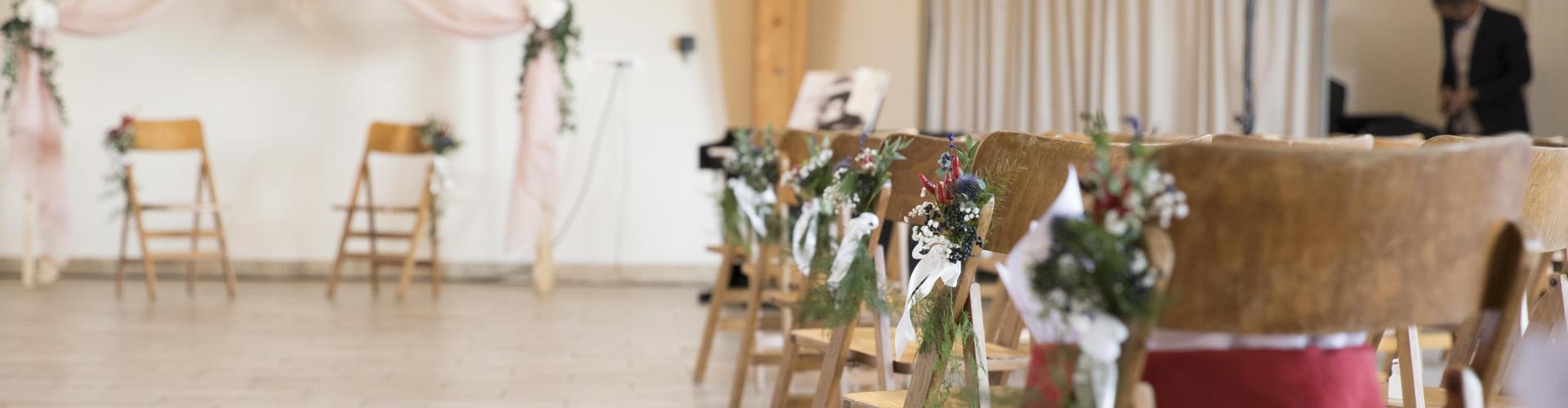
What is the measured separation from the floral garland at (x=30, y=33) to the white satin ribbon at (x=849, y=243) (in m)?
4.82

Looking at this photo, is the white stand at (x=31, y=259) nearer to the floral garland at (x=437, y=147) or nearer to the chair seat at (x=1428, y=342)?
the floral garland at (x=437, y=147)

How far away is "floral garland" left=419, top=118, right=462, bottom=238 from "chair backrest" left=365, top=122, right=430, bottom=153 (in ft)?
0.11

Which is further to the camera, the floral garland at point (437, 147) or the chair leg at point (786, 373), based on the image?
the floral garland at point (437, 147)

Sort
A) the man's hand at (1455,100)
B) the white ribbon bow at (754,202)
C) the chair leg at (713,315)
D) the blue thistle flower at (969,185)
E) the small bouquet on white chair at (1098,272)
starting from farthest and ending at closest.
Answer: the man's hand at (1455,100) < the chair leg at (713,315) < the white ribbon bow at (754,202) < the blue thistle flower at (969,185) < the small bouquet on white chair at (1098,272)

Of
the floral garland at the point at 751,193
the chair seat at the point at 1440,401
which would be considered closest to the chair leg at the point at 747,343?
the floral garland at the point at 751,193

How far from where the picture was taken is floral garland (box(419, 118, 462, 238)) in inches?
257

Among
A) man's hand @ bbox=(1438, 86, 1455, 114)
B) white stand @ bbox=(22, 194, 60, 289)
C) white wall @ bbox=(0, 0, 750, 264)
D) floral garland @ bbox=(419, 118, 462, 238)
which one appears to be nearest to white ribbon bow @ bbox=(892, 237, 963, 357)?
floral garland @ bbox=(419, 118, 462, 238)

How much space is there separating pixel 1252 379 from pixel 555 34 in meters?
5.24

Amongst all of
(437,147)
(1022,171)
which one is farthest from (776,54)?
(1022,171)

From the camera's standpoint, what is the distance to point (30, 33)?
6266mm

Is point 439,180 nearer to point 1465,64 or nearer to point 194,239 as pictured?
point 194,239

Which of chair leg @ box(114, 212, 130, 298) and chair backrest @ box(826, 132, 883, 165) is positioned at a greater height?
chair backrest @ box(826, 132, 883, 165)

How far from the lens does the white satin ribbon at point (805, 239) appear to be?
3033mm

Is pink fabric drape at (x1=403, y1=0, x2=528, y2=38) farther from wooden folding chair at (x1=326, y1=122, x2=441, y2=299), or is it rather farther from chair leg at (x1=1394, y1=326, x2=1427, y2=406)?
chair leg at (x1=1394, y1=326, x2=1427, y2=406)
